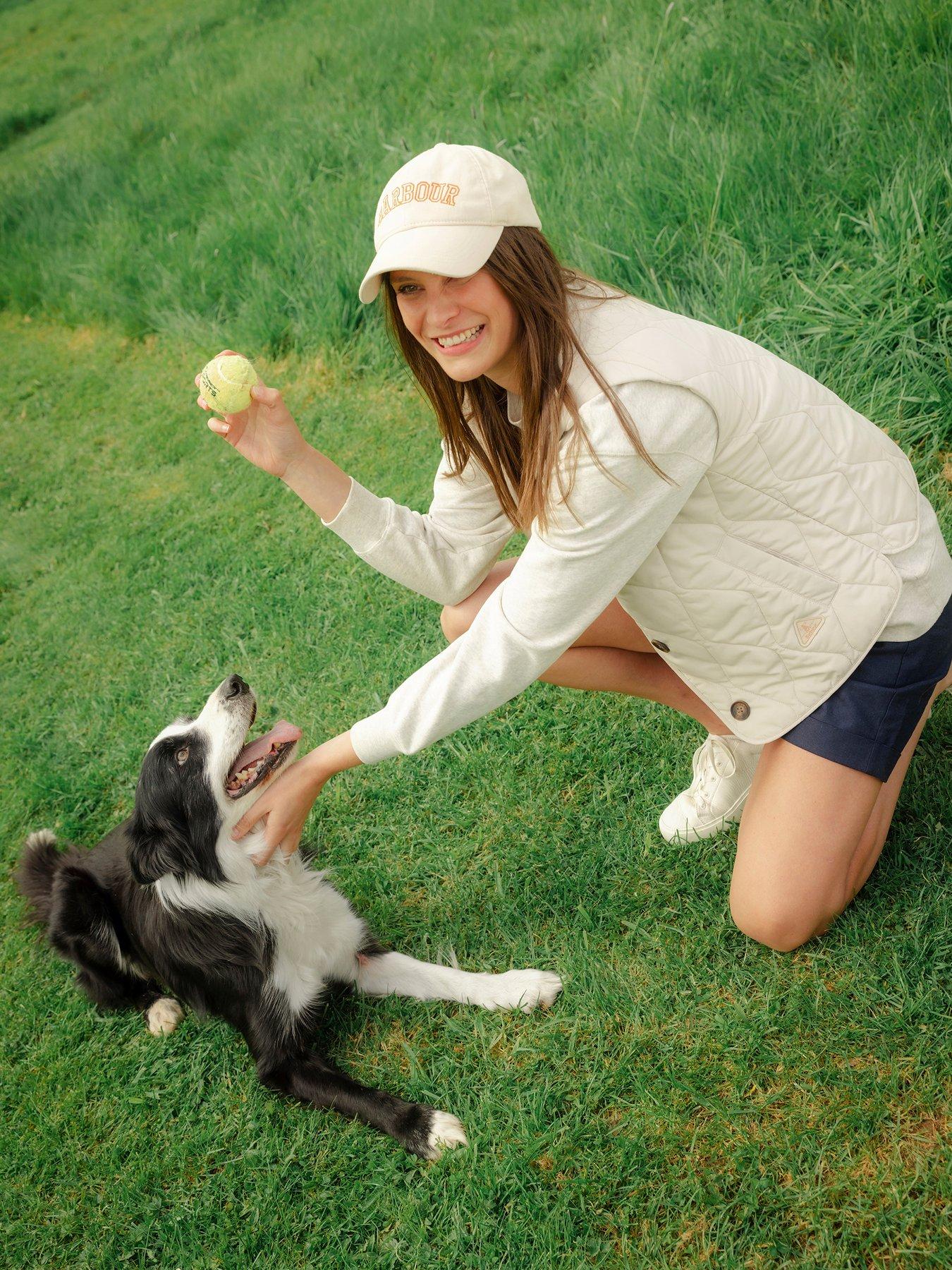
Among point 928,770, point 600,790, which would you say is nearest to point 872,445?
point 928,770

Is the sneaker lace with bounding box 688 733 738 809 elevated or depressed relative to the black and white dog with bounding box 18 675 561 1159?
depressed

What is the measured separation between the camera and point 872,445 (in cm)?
195

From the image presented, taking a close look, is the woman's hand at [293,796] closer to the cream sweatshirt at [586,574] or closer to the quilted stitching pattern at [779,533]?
the cream sweatshirt at [586,574]

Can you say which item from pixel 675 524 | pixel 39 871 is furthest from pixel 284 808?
pixel 39 871

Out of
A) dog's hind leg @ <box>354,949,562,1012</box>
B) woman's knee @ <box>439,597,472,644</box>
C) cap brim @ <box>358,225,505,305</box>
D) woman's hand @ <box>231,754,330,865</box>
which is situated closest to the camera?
cap brim @ <box>358,225,505,305</box>

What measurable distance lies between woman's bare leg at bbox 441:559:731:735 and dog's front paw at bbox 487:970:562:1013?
724mm

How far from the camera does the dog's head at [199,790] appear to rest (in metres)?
2.23

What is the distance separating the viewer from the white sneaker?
7.63 ft

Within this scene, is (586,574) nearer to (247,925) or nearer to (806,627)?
(806,627)

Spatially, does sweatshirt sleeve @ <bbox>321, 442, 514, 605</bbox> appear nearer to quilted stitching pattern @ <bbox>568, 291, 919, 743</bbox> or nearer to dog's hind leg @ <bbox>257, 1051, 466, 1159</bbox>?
quilted stitching pattern @ <bbox>568, 291, 919, 743</bbox>

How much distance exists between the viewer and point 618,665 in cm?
250

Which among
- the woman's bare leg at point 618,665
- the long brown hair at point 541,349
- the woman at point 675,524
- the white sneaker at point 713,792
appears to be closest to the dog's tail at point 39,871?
the woman at point 675,524

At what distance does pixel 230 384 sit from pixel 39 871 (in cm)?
160

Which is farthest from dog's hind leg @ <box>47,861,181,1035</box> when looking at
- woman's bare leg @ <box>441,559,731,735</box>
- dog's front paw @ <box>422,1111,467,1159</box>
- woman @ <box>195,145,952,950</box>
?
woman's bare leg @ <box>441,559,731,735</box>
